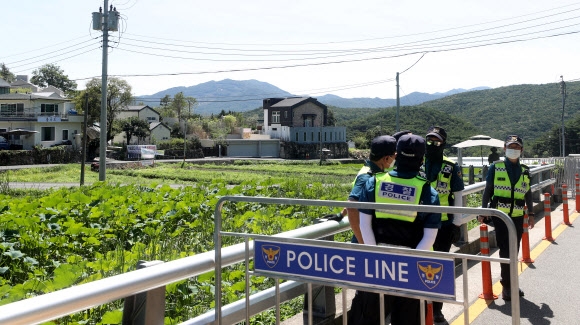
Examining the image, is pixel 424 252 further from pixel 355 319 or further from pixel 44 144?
pixel 44 144

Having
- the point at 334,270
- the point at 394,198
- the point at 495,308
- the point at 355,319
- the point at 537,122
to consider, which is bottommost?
the point at 495,308

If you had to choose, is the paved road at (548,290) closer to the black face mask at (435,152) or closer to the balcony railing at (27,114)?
the black face mask at (435,152)

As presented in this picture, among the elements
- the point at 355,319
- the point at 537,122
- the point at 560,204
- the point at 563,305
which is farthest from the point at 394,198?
the point at 537,122

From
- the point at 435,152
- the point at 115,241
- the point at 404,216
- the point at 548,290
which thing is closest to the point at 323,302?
the point at 404,216

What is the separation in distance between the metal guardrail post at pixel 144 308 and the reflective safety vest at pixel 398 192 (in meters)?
1.54

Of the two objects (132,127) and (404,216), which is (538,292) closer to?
(404,216)

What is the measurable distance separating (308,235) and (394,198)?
859 mm

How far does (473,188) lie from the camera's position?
8.74 m

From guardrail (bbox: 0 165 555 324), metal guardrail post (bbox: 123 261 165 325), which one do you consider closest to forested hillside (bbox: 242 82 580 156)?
guardrail (bbox: 0 165 555 324)

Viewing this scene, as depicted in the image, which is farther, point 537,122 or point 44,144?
point 537,122

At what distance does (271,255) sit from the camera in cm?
329

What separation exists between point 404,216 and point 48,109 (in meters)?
73.9

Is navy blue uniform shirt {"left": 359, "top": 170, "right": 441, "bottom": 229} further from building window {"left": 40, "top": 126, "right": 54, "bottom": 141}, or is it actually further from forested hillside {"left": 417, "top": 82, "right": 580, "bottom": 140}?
forested hillside {"left": 417, "top": 82, "right": 580, "bottom": 140}

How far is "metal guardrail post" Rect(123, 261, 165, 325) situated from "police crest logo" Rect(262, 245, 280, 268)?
25.4 inches
